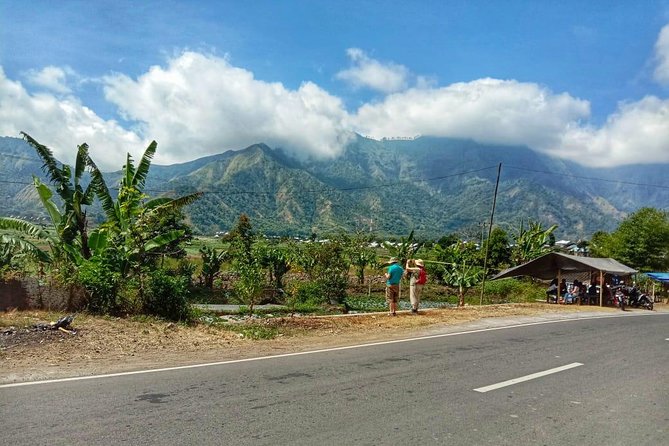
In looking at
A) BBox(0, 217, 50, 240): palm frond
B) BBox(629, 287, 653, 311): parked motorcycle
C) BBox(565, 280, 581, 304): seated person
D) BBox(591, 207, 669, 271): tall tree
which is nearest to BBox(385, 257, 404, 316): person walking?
BBox(0, 217, 50, 240): palm frond

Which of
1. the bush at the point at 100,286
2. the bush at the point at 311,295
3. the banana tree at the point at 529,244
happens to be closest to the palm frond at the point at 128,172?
the bush at the point at 100,286

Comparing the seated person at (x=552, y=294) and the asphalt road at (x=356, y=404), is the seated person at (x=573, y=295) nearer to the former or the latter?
the seated person at (x=552, y=294)

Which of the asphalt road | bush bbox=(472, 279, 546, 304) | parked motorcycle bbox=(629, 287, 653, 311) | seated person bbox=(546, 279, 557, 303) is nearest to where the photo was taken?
the asphalt road

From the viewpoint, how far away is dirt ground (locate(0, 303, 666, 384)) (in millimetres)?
8008

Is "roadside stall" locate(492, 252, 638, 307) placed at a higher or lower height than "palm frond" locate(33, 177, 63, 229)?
lower

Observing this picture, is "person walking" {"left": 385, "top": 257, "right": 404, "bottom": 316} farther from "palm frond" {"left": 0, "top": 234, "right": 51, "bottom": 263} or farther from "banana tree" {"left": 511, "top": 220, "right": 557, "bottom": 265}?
"banana tree" {"left": 511, "top": 220, "right": 557, "bottom": 265}

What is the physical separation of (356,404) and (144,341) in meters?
5.78

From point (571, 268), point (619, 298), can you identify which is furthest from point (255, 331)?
point (619, 298)

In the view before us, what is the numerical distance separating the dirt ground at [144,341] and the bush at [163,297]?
30.1 inches

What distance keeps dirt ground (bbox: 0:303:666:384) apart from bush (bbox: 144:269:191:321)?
764 mm

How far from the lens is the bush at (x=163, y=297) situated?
502 inches

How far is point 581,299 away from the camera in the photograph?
28109mm

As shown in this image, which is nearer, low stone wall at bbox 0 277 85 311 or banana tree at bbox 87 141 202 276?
low stone wall at bbox 0 277 85 311

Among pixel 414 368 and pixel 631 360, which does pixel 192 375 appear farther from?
pixel 631 360
